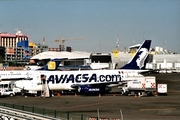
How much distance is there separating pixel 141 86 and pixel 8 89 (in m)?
21.8

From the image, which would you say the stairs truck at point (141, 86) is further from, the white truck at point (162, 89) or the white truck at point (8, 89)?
the white truck at point (8, 89)

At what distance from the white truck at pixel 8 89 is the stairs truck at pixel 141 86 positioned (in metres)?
18.1

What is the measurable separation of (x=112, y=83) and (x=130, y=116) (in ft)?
83.6

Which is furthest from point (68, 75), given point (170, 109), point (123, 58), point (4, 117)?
point (123, 58)

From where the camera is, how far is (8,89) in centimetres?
6031

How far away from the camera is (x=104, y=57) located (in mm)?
195875

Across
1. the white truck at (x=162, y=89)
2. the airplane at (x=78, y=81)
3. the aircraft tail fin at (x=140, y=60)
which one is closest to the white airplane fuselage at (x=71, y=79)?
the airplane at (x=78, y=81)

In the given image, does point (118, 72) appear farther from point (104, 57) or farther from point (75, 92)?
point (104, 57)

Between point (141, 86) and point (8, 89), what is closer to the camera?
point (141, 86)

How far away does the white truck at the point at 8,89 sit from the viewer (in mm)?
58281

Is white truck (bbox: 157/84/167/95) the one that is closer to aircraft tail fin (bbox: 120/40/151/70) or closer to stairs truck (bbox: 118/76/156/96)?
stairs truck (bbox: 118/76/156/96)

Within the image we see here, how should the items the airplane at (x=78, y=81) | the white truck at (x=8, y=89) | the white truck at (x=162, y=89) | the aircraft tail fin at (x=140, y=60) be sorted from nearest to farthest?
1. the white truck at (x=162, y=89)
2. the airplane at (x=78, y=81)
3. the white truck at (x=8, y=89)
4. the aircraft tail fin at (x=140, y=60)

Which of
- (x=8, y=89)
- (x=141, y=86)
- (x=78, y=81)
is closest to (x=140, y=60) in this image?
(x=141, y=86)

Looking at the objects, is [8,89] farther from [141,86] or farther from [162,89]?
[162,89]
